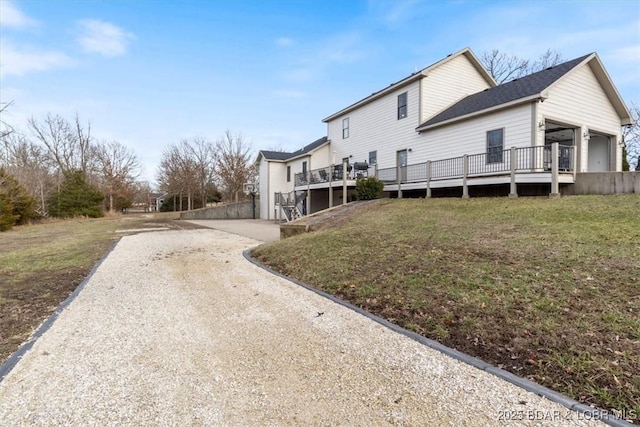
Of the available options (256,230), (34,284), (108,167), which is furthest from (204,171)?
(34,284)

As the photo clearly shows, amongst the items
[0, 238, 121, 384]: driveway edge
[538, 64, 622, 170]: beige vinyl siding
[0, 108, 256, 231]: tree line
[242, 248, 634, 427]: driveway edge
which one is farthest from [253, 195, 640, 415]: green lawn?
[0, 108, 256, 231]: tree line

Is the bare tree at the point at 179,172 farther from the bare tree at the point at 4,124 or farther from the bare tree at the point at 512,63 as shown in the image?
the bare tree at the point at 512,63

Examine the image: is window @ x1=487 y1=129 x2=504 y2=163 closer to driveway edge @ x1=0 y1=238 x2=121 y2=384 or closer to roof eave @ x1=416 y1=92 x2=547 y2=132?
roof eave @ x1=416 y1=92 x2=547 y2=132

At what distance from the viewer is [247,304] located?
15.2 feet

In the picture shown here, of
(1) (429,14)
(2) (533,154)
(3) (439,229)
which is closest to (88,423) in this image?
(3) (439,229)

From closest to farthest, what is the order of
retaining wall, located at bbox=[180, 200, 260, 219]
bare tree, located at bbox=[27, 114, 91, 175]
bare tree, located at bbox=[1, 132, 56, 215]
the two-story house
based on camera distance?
the two-story house < bare tree, located at bbox=[1, 132, 56, 215] < retaining wall, located at bbox=[180, 200, 260, 219] < bare tree, located at bbox=[27, 114, 91, 175]

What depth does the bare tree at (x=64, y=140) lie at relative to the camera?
106 ft

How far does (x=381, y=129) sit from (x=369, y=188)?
4.96 meters

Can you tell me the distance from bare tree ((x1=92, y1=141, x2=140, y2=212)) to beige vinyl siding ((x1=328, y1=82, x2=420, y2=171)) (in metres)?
27.9

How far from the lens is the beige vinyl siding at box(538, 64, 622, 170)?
11.9 metres

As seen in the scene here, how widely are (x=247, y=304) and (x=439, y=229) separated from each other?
16.2 feet

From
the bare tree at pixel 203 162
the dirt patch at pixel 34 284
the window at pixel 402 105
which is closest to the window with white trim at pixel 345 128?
the window at pixel 402 105

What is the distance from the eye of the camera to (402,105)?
1662cm

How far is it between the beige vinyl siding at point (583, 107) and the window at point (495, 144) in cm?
139
